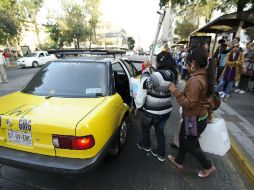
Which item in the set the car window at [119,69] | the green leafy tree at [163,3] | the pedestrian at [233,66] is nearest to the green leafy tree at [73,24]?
the green leafy tree at [163,3]

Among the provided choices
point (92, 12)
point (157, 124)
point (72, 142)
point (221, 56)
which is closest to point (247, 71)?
point (221, 56)

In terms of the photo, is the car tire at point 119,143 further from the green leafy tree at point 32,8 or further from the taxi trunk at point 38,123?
the green leafy tree at point 32,8

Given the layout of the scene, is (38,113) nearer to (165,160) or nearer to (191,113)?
(191,113)

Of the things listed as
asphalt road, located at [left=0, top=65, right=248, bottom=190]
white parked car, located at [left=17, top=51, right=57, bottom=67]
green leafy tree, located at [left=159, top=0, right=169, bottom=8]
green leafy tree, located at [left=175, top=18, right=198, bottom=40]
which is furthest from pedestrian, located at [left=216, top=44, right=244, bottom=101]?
green leafy tree, located at [left=175, top=18, right=198, bottom=40]

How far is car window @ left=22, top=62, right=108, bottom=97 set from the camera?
302 cm

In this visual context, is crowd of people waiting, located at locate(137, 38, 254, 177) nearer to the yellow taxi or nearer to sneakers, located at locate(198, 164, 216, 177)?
sneakers, located at locate(198, 164, 216, 177)

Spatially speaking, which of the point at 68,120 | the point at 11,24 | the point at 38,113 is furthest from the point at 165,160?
the point at 11,24

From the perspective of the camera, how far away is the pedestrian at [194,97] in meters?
2.38

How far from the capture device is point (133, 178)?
9.60ft

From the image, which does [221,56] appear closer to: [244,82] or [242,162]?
[244,82]

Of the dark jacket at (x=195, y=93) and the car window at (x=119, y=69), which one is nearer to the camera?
the dark jacket at (x=195, y=93)

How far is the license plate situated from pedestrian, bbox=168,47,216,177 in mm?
1757

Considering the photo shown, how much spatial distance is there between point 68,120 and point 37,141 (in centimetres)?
44

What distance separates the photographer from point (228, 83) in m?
6.83
